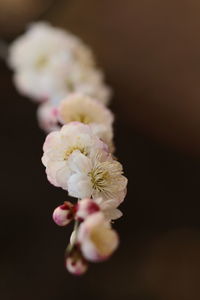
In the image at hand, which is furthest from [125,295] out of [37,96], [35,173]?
[37,96]

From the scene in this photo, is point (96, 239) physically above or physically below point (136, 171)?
below

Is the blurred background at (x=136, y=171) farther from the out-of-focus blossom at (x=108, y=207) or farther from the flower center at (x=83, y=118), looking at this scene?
the out-of-focus blossom at (x=108, y=207)

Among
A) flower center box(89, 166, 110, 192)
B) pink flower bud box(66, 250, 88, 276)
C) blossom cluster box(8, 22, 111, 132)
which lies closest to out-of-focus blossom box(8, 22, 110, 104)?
blossom cluster box(8, 22, 111, 132)

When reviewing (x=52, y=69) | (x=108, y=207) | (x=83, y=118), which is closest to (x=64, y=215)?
(x=108, y=207)

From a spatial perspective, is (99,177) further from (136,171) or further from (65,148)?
(136,171)

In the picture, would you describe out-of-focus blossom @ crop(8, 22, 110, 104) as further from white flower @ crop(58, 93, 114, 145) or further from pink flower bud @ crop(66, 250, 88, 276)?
pink flower bud @ crop(66, 250, 88, 276)

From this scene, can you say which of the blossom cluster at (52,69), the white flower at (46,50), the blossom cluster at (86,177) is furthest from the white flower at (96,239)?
the white flower at (46,50)

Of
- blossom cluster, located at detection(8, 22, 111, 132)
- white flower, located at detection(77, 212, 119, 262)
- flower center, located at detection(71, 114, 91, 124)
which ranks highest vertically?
blossom cluster, located at detection(8, 22, 111, 132)
